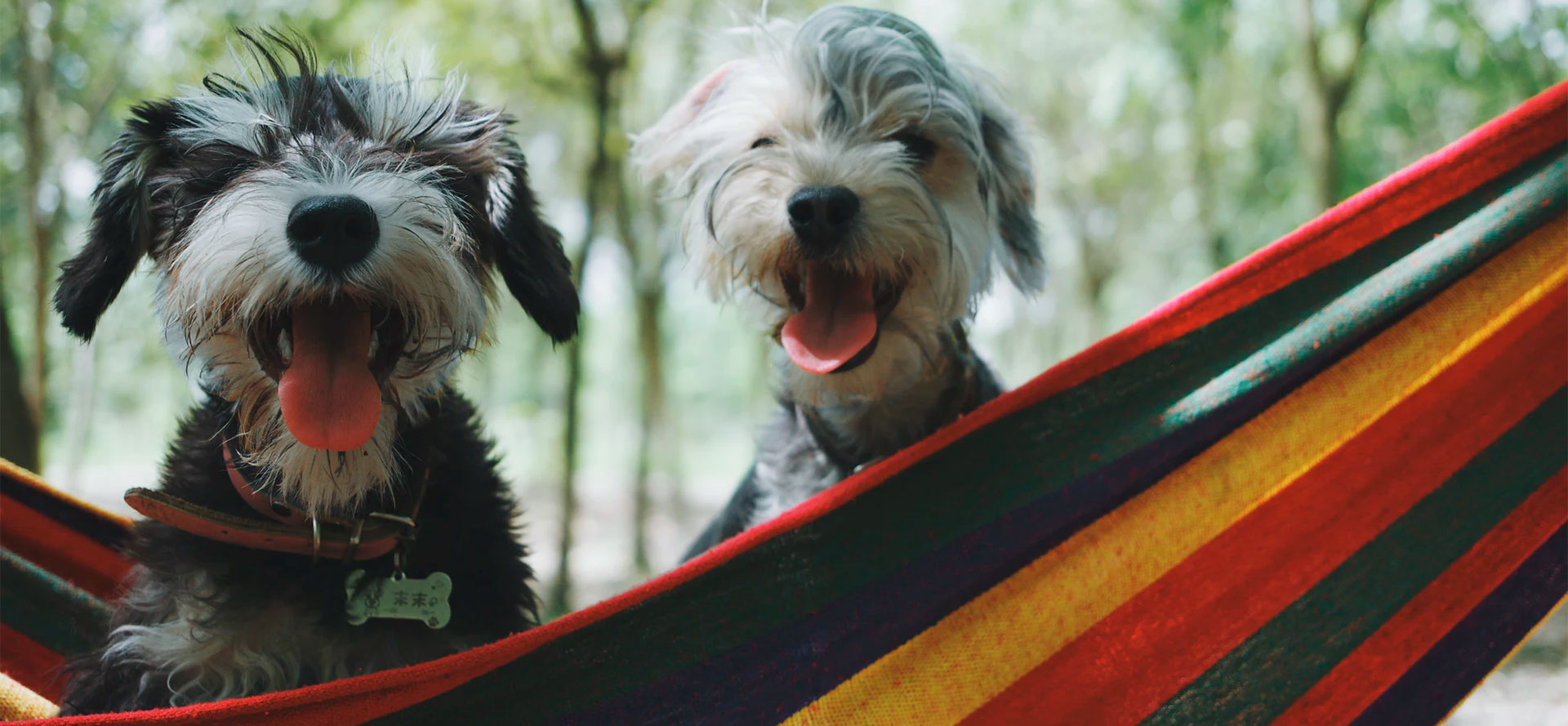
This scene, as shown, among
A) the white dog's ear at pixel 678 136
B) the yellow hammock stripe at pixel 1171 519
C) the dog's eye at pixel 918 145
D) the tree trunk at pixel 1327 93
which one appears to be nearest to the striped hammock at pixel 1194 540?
the yellow hammock stripe at pixel 1171 519

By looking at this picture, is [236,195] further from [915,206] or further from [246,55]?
[915,206]

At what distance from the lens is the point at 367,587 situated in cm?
Answer: 228

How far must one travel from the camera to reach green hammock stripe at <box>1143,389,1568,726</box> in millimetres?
2277

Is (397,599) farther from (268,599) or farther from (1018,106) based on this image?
(1018,106)

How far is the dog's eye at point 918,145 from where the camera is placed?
10.3ft

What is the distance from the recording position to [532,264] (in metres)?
2.51

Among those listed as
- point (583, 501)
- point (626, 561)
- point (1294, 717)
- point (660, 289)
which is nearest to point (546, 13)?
point (660, 289)

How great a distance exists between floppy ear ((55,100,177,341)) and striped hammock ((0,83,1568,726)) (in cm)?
92

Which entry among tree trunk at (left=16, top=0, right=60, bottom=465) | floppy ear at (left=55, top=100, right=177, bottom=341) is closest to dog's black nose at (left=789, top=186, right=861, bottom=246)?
floppy ear at (left=55, top=100, right=177, bottom=341)

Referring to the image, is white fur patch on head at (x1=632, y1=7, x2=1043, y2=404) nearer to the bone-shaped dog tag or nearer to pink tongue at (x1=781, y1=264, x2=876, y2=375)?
pink tongue at (x1=781, y1=264, x2=876, y2=375)

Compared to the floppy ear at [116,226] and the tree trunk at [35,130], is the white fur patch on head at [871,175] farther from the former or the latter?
the tree trunk at [35,130]

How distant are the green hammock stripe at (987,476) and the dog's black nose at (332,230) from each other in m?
0.94

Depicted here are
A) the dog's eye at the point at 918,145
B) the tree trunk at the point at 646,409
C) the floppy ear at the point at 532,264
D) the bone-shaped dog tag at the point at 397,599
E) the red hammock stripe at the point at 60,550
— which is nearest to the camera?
the bone-shaped dog tag at the point at 397,599

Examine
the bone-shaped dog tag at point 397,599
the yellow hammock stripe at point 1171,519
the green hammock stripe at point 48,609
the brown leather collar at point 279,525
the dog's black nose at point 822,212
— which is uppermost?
the dog's black nose at point 822,212
